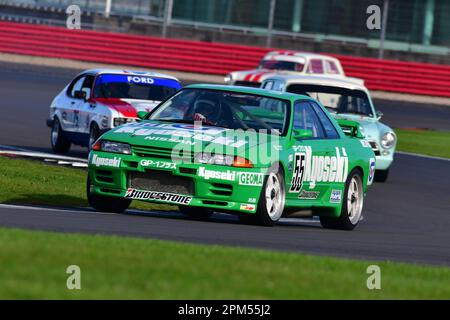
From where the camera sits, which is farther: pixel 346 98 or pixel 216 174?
pixel 346 98

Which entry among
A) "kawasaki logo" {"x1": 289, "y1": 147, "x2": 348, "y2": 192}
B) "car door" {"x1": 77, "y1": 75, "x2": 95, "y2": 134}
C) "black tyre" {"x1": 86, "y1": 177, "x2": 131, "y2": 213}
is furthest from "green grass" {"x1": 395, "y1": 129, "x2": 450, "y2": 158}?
"black tyre" {"x1": 86, "y1": 177, "x2": 131, "y2": 213}

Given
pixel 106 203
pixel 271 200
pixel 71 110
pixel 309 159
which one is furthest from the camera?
pixel 71 110

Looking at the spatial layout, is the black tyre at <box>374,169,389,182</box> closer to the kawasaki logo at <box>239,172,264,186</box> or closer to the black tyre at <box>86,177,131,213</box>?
the black tyre at <box>86,177,131,213</box>

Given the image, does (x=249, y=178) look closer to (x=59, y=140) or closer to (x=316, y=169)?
(x=316, y=169)

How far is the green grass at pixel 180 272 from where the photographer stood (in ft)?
22.8

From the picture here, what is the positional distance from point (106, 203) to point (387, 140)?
7.76 metres

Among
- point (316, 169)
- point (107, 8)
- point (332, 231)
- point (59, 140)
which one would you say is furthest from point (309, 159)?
point (107, 8)

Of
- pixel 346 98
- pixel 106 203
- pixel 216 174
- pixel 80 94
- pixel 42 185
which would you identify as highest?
pixel 346 98

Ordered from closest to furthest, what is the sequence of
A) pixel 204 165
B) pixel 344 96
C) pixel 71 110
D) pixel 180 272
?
1. pixel 180 272
2. pixel 204 165
3. pixel 71 110
4. pixel 344 96

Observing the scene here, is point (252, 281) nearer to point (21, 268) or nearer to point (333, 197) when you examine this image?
point (21, 268)

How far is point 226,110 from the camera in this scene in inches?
500

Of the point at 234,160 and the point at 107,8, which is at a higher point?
the point at 107,8

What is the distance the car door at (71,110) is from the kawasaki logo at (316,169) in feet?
22.6
